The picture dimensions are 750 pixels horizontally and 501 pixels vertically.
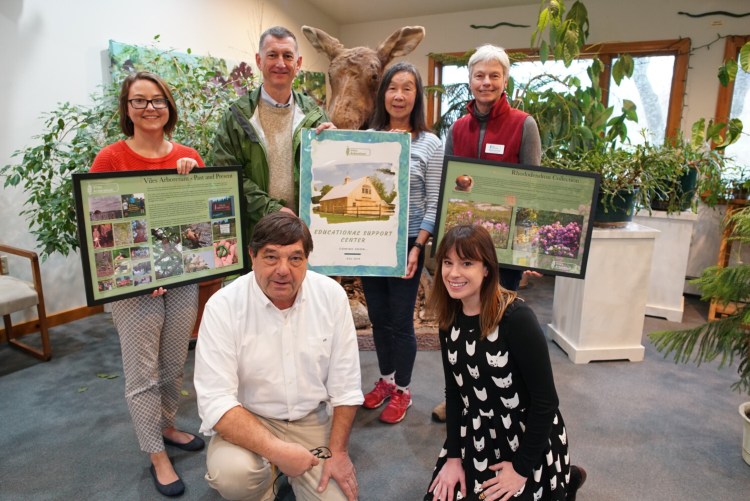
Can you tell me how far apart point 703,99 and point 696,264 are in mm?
1567

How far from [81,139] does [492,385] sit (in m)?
2.90

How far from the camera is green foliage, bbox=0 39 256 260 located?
296cm

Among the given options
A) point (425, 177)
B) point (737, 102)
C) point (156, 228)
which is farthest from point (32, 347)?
point (737, 102)

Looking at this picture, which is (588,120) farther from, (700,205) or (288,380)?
(288,380)

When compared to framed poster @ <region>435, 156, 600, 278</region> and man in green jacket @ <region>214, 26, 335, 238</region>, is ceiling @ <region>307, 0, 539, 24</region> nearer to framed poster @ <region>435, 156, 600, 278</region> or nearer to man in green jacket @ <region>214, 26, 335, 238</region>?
man in green jacket @ <region>214, 26, 335, 238</region>

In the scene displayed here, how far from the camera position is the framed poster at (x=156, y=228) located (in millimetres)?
1634

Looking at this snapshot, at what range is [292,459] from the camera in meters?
1.41

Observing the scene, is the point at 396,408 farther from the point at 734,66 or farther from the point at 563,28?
the point at 734,66

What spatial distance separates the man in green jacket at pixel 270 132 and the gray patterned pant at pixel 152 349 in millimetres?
479

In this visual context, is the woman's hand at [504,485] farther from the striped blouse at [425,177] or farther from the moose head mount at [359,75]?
the moose head mount at [359,75]

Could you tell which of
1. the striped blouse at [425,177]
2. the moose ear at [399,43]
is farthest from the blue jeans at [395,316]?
the moose ear at [399,43]

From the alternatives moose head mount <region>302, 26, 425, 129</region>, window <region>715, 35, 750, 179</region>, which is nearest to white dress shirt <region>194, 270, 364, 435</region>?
moose head mount <region>302, 26, 425, 129</region>

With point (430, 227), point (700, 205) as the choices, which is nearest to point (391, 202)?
point (430, 227)

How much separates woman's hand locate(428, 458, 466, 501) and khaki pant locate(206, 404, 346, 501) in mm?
292
